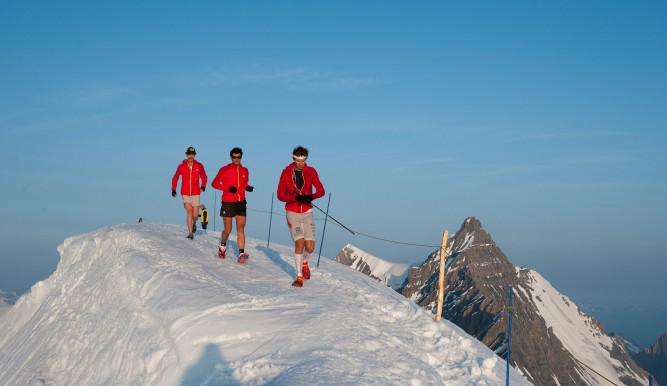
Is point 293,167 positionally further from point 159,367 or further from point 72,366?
point 72,366

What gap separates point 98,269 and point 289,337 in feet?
33.4

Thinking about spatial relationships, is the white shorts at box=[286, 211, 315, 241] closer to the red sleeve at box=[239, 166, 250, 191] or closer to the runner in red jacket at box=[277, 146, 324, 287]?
the runner in red jacket at box=[277, 146, 324, 287]

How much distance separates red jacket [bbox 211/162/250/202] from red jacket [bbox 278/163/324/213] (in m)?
2.52

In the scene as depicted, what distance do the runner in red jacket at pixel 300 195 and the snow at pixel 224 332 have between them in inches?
47.4

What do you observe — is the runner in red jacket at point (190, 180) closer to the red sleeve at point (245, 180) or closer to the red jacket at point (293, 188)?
the red sleeve at point (245, 180)

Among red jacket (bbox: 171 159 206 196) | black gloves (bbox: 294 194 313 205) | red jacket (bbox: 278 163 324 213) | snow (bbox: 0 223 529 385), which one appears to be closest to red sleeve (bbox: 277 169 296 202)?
red jacket (bbox: 278 163 324 213)

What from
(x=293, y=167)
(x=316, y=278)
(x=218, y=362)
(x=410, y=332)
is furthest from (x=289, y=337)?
(x=316, y=278)

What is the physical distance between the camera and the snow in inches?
397

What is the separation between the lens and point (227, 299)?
41.9 feet

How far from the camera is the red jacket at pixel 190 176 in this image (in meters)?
20.3

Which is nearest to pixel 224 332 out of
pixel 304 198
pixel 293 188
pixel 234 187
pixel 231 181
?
pixel 304 198

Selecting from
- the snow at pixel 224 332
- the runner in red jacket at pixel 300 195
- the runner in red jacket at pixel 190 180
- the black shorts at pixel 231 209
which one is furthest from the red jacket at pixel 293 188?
the runner in red jacket at pixel 190 180

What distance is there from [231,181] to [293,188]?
9.65 ft

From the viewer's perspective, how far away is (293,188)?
14.8m
